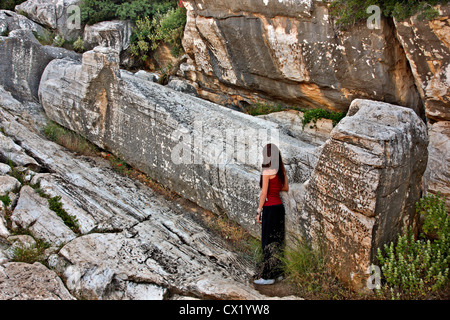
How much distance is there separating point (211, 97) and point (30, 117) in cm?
415

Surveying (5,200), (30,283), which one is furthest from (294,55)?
(30,283)

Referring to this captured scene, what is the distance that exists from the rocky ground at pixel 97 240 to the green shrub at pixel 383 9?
4.24 meters

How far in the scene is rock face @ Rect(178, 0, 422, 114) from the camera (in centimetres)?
665

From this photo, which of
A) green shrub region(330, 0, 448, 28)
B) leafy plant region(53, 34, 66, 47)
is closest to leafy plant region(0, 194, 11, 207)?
green shrub region(330, 0, 448, 28)

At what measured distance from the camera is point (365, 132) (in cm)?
370

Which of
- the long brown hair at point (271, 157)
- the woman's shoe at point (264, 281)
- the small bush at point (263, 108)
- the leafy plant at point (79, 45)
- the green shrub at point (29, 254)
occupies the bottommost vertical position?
the woman's shoe at point (264, 281)

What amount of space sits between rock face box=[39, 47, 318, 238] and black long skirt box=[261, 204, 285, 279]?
752 mm

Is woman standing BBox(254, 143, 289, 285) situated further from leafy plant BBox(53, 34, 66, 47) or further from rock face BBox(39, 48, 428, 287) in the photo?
leafy plant BBox(53, 34, 66, 47)

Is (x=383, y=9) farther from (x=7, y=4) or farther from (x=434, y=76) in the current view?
(x=7, y=4)

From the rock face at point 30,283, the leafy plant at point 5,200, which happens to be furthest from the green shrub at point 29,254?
the leafy plant at point 5,200

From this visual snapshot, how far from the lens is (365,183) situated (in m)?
3.66

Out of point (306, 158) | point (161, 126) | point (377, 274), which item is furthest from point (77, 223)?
point (377, 274)

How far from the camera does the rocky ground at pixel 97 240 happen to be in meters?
4.27

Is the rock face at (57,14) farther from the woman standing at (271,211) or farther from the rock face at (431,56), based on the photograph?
the woman standing at (271,211)
